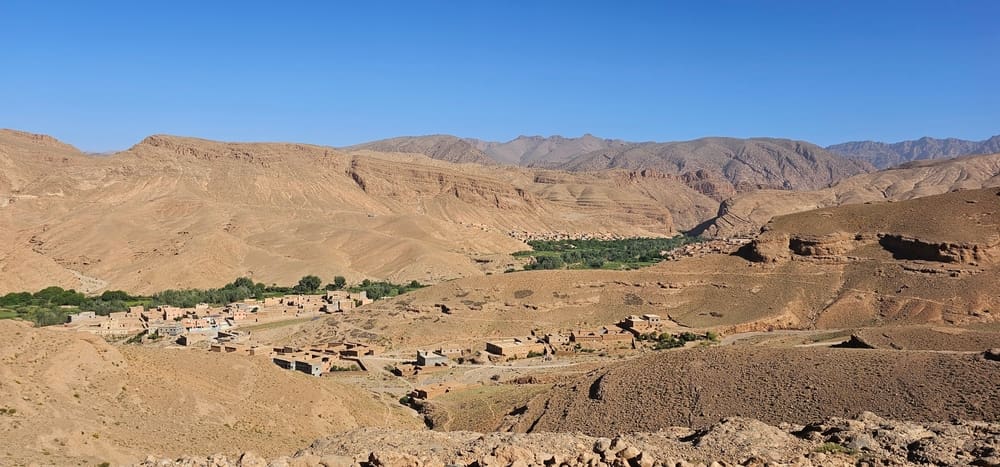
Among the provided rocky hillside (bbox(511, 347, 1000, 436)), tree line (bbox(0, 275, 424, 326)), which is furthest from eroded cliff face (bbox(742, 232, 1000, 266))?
tree line (bbox(0, 275, 424, 326))

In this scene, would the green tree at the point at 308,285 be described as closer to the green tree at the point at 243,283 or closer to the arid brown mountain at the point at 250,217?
the green tree at the point at 243,283

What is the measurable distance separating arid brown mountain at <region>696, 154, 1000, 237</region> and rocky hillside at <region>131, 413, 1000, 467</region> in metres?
126

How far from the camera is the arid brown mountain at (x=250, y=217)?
82.9 meters

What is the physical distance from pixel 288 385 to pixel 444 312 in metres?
27.7

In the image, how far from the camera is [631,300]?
182ft

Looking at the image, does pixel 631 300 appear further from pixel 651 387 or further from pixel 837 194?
pixel 837 194

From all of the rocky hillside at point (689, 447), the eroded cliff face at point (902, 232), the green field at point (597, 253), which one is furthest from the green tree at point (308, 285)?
the rocky hillside at point (689, 447)

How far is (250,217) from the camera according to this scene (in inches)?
4156

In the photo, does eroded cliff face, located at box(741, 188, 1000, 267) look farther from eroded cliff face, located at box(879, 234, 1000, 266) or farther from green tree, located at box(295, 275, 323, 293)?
green tree, located at box(295, 275, 323, 293)

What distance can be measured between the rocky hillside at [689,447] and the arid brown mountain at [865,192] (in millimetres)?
125618

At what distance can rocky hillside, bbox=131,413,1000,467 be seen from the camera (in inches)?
549

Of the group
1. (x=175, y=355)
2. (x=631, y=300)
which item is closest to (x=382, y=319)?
(x=631, y=300)

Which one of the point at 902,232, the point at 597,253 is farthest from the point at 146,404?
the point at 597,253

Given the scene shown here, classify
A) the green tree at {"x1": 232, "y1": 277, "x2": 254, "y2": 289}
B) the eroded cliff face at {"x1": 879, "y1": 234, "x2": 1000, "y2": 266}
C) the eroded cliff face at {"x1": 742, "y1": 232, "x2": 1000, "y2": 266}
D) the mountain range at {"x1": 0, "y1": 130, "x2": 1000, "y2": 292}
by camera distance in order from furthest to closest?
the mountain range at {"x1": 0, "y1": 130, "x2": 1000, "y2": 292} < the green tree at {"x1": 232, "y1": 277, "x2": 254, "y2": 289} < the eroded cliff face at {"x1": 742, "y1": 232, "x2": 1000, "y2": 266} < the eroded cliff face at {"x1": 879, "y1": 234, "x2": 1000, "y2": 266}
